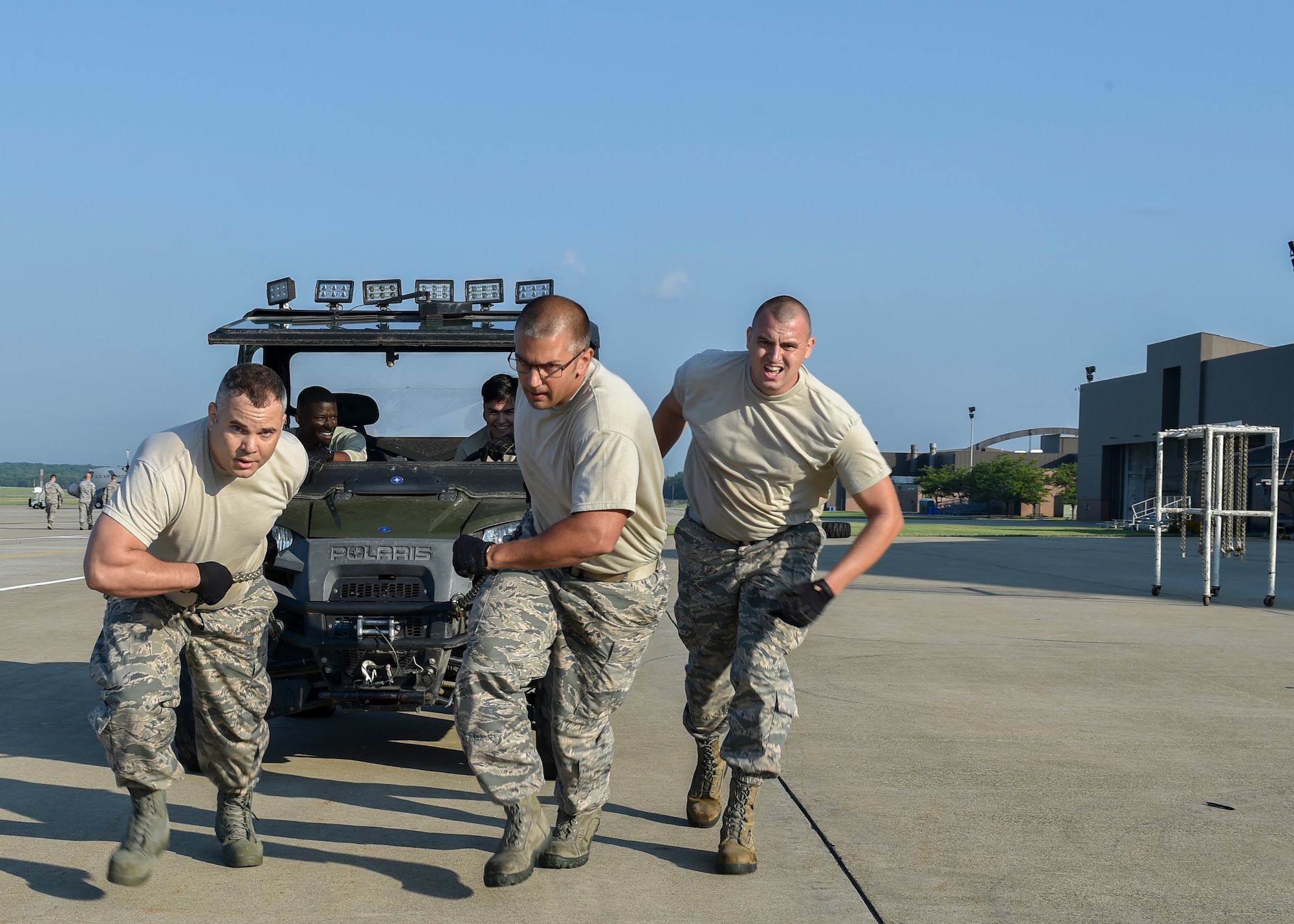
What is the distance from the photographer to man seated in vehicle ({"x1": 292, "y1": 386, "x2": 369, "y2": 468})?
663cm

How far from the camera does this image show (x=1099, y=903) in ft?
13.1

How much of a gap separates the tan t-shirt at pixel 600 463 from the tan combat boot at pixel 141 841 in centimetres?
156

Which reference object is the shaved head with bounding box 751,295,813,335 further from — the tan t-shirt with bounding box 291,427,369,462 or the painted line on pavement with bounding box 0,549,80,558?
the painted line on pavement with bounding box 0,549,80,558

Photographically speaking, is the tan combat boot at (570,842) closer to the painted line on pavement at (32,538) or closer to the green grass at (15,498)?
the painted line on pavement at (32,538)

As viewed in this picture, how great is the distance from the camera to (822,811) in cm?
508

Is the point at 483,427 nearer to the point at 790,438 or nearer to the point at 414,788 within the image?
the point at 414,788

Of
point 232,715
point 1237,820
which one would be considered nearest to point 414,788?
point 232,715

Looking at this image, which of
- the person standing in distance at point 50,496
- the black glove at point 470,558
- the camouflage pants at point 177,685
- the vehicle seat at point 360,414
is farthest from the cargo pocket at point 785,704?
the person standing in distance at point 50,496

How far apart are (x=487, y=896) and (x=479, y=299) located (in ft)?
12.5

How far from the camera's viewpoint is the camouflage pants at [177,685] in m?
3.95

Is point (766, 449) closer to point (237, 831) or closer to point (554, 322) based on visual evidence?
point (554, 322)

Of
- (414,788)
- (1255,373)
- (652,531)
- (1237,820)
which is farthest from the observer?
(1255,373)

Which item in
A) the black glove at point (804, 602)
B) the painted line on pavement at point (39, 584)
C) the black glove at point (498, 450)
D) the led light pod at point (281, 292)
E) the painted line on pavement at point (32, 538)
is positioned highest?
the led light pod at point (281, 292)

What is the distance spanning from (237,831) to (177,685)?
1.96 ft
